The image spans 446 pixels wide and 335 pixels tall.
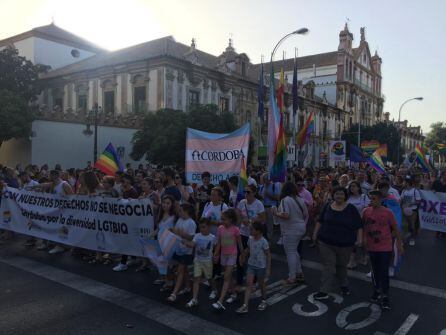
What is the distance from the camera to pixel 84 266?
7.42m

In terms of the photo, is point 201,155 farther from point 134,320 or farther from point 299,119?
point 299,119

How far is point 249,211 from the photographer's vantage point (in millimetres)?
6746

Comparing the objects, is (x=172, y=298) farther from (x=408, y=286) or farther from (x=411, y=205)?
(x=411, y=205)

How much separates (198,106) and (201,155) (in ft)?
50.6

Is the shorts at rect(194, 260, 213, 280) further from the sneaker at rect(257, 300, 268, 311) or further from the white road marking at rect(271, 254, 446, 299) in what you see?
the white road marking at rect(271, 254, 446, 299)

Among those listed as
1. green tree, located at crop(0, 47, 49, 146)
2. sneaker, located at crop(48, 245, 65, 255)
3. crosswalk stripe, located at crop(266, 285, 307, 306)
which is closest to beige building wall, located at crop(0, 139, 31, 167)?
green tree, located at crop(0, 47, 49, 146)

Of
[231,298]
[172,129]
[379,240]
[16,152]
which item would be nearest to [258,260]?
[231,298]

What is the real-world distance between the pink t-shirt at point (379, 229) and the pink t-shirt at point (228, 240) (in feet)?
6.35

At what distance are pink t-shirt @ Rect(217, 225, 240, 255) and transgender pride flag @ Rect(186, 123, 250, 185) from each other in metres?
2.79

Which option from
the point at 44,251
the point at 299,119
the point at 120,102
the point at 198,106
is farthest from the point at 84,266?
the point at 299,119

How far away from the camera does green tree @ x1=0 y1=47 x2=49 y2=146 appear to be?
67.9 ft

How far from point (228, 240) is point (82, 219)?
356 cm

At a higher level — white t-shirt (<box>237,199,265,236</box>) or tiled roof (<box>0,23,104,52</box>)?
tiled roof (<box>0,23,104,52</box>)

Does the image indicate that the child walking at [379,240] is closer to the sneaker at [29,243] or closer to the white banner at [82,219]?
the white banner at [82,219]
